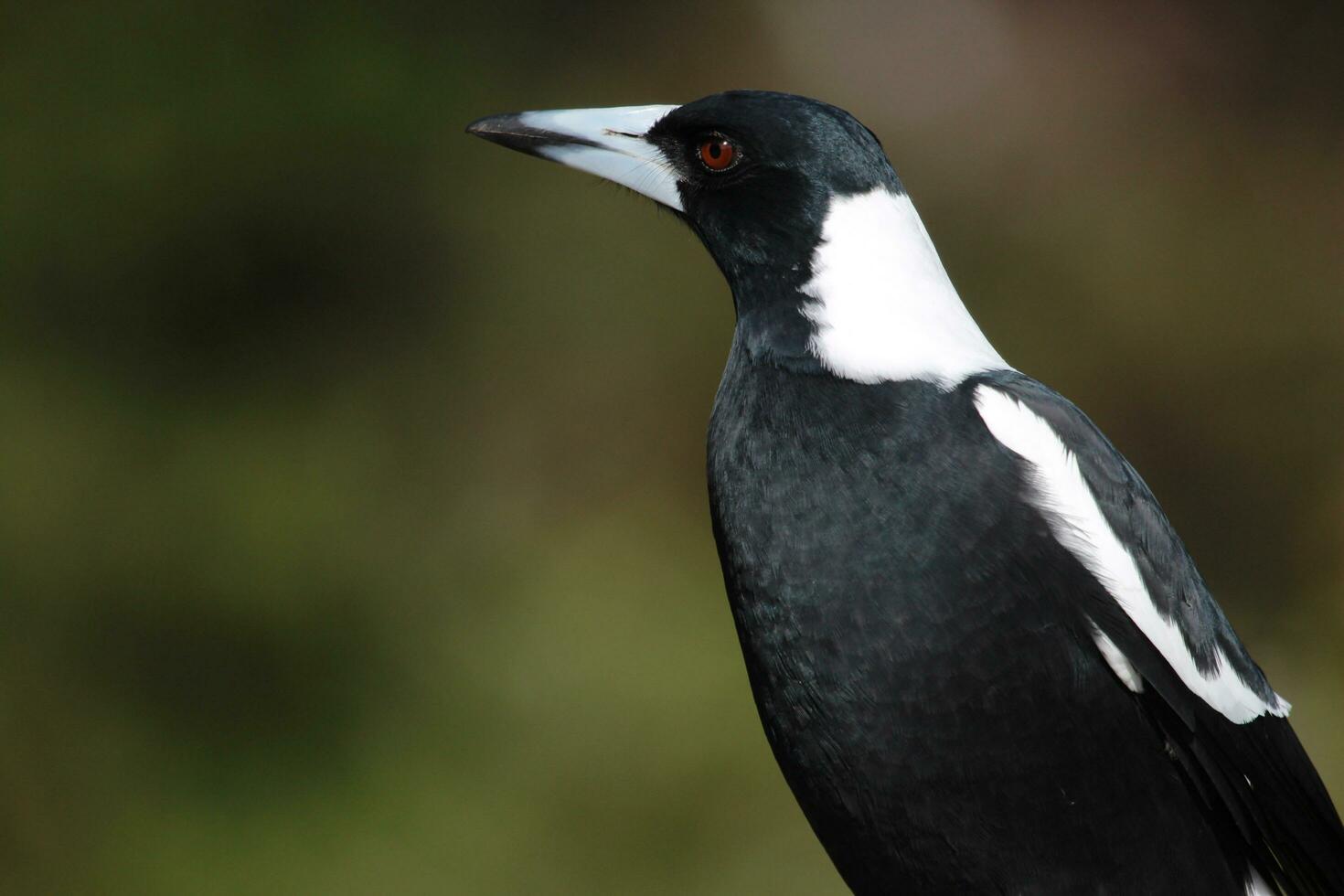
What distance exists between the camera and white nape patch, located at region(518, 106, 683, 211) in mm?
1313

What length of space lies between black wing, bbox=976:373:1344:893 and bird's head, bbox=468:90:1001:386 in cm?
9

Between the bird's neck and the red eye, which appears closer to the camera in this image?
the bird's neck

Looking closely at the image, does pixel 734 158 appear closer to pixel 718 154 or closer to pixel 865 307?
pixel 718 154

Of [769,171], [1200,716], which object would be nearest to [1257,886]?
[1200,716]

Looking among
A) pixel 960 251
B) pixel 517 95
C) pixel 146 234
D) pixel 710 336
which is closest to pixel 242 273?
pixel 146 234

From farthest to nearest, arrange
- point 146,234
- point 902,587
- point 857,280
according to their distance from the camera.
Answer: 1. point 146,234
2. point 857,280
3. point 902,587

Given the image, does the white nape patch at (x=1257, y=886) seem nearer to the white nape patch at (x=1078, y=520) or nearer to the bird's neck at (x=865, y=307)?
the white nape patch at (x=1078, y=520)

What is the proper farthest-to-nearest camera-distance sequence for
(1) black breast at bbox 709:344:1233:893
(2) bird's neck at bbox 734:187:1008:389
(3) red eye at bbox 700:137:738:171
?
(3) red eye at bbox 700:137:738:171 → (2) bird's neck at bbox 734:187:1008:389 → (1) black breast at bbox 709:344:1233:893

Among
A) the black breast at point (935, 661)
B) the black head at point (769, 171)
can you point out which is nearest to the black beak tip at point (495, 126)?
the black head at point (769, 171)

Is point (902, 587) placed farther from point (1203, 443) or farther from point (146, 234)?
point (146, 234)

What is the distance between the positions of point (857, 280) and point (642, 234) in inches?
69.2

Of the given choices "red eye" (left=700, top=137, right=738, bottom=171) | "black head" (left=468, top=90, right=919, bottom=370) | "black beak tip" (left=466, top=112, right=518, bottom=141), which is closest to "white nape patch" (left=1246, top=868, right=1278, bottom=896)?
"black head" (left=468, top=90, right=919, bottom=370)

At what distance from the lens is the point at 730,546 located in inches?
43.5

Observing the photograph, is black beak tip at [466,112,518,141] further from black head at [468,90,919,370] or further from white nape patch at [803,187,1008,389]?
white nape patch at [803,187,1008,389]
